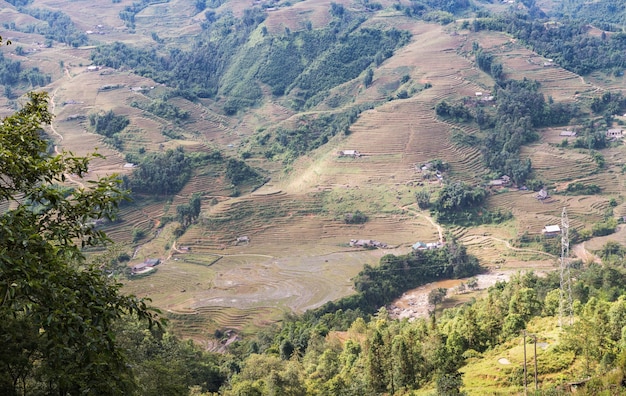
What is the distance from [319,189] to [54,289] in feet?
144

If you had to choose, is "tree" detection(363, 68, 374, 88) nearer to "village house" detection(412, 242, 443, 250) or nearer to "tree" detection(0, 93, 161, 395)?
"village house" detection(412, 242, 443, 250)

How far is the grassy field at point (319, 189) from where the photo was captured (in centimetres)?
3894

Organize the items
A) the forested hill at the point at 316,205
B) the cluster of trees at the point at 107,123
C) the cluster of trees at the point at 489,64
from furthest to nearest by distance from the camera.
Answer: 1. the cluster of trees at the point at 489,64
2. the cluster of trees at the point at 107,123
3. the forested hill at the point at 316,205

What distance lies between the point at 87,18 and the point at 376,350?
99.4m

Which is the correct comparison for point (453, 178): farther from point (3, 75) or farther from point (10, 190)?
point (3, 75)

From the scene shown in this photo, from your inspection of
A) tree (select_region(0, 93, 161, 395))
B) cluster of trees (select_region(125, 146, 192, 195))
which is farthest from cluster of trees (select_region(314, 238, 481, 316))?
tree (select_region(0, 93, 161, 395))

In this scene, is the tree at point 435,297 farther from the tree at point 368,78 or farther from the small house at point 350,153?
the tree at point 368,78

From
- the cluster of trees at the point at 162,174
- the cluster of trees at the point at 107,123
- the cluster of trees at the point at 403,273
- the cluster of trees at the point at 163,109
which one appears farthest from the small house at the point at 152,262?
the cluster of trees at the point at 163,109

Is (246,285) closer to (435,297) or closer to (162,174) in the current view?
(435,297)

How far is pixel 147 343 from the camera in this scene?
2066cm

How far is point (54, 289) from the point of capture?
16.4 ft

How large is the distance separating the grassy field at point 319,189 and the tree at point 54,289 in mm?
29703

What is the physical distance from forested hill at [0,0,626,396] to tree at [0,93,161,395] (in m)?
0.02

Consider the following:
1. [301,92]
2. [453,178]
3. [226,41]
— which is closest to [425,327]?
[453,178]
